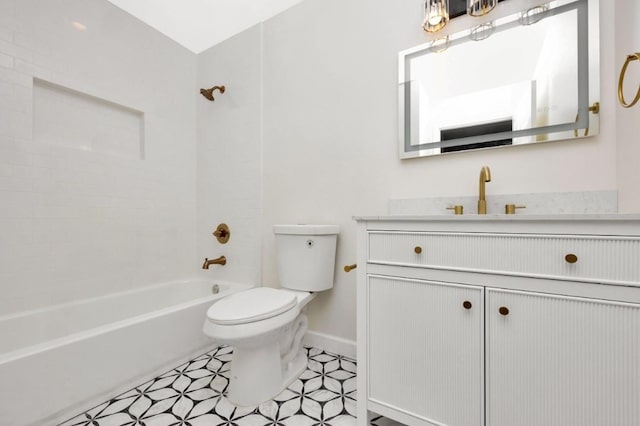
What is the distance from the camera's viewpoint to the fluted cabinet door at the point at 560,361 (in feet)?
2.36

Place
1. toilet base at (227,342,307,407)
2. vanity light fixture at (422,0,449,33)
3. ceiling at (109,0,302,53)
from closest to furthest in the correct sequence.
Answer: toilet base at (227,342,307,407) < vanity light fixture at (422,0,449,33) < ceiling at (109,0,302,53)

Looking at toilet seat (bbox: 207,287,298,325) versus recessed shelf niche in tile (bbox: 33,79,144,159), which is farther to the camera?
recessed shelf niche in tile (bbox: 33,79,144,159)

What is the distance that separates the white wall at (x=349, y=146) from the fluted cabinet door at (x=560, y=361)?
62 cm

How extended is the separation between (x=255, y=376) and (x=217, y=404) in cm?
21

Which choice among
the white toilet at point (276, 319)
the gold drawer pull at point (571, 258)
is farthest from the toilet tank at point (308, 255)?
the gold drawer pull at point (571, 258)

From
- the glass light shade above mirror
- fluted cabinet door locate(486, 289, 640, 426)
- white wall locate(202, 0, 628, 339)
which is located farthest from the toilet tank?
fluted cabinet door locate(486, 289, 640, 426)

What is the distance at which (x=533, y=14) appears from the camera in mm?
1225

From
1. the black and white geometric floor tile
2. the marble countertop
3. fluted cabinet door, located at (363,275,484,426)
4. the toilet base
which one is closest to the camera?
the marble countertop

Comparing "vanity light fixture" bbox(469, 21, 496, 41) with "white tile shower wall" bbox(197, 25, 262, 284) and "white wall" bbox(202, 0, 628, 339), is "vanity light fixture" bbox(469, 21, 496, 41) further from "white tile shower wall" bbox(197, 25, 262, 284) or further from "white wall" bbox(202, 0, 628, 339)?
"white tile shower wall" bbox(197, 25, 262, 284)

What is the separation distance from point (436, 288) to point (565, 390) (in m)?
0.41

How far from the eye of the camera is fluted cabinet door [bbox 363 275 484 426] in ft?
2.97

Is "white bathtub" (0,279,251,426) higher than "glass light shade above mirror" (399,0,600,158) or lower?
lower

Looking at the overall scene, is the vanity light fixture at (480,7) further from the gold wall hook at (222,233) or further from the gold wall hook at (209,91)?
the gold wall hook at (222,233)

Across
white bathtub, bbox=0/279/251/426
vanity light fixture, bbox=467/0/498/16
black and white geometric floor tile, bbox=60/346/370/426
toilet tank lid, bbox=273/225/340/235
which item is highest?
vanity light fixture, bbox=467/0/498/16
